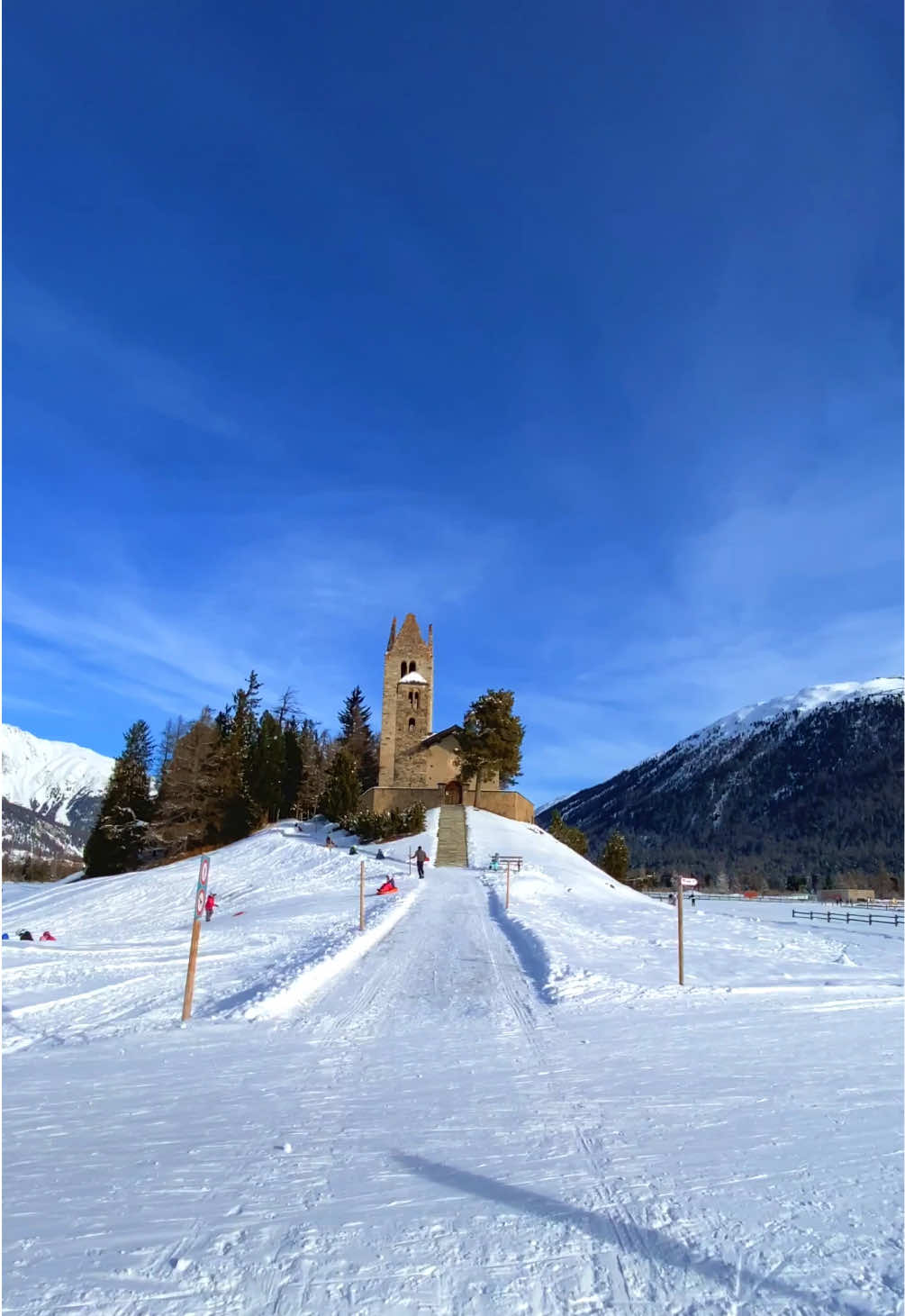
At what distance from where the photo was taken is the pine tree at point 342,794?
50.0 meters

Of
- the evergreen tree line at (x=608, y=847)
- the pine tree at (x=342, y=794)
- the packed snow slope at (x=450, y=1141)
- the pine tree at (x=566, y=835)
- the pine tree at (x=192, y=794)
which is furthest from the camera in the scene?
the evergreen tree line at (x=608, y=847)

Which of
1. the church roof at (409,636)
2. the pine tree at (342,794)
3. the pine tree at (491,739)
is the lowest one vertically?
the pine tree at (342,794)

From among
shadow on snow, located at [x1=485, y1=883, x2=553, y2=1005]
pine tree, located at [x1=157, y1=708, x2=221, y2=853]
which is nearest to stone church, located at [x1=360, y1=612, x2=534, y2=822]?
pine tree, located at [x1=157, y1=708, x2=221, y2=853]

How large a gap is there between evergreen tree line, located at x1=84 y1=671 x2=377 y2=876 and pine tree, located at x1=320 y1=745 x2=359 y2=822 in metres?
0.06

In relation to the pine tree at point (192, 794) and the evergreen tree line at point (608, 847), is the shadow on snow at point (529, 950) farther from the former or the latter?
the evergreen tree line at point (608, 847)

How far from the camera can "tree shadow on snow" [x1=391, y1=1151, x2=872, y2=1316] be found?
3729 millimetres

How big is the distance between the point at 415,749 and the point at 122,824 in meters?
21.4

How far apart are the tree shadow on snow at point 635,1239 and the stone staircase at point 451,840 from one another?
1332 inches

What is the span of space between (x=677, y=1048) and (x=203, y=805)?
46.7 m

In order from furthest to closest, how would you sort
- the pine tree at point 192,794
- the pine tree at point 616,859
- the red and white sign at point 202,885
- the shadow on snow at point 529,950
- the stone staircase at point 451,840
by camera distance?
the pine tree at point 616,859, the pine tree at point 192,794, the stone staircase at point 451,840, the shadow on snow at point 529,950, the red and white sign at point 202,885

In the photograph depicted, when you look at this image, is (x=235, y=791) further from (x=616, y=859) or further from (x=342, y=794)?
(x=616, y=859)

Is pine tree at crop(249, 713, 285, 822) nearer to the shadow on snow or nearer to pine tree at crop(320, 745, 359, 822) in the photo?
pine tree at crop(320, 745, 359, 822)

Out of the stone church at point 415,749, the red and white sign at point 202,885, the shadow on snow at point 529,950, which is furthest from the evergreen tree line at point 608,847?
the red and white sign at point 202,885

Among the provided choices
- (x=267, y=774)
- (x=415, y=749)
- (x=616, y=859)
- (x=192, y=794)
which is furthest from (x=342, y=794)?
(x=616, y=859)
